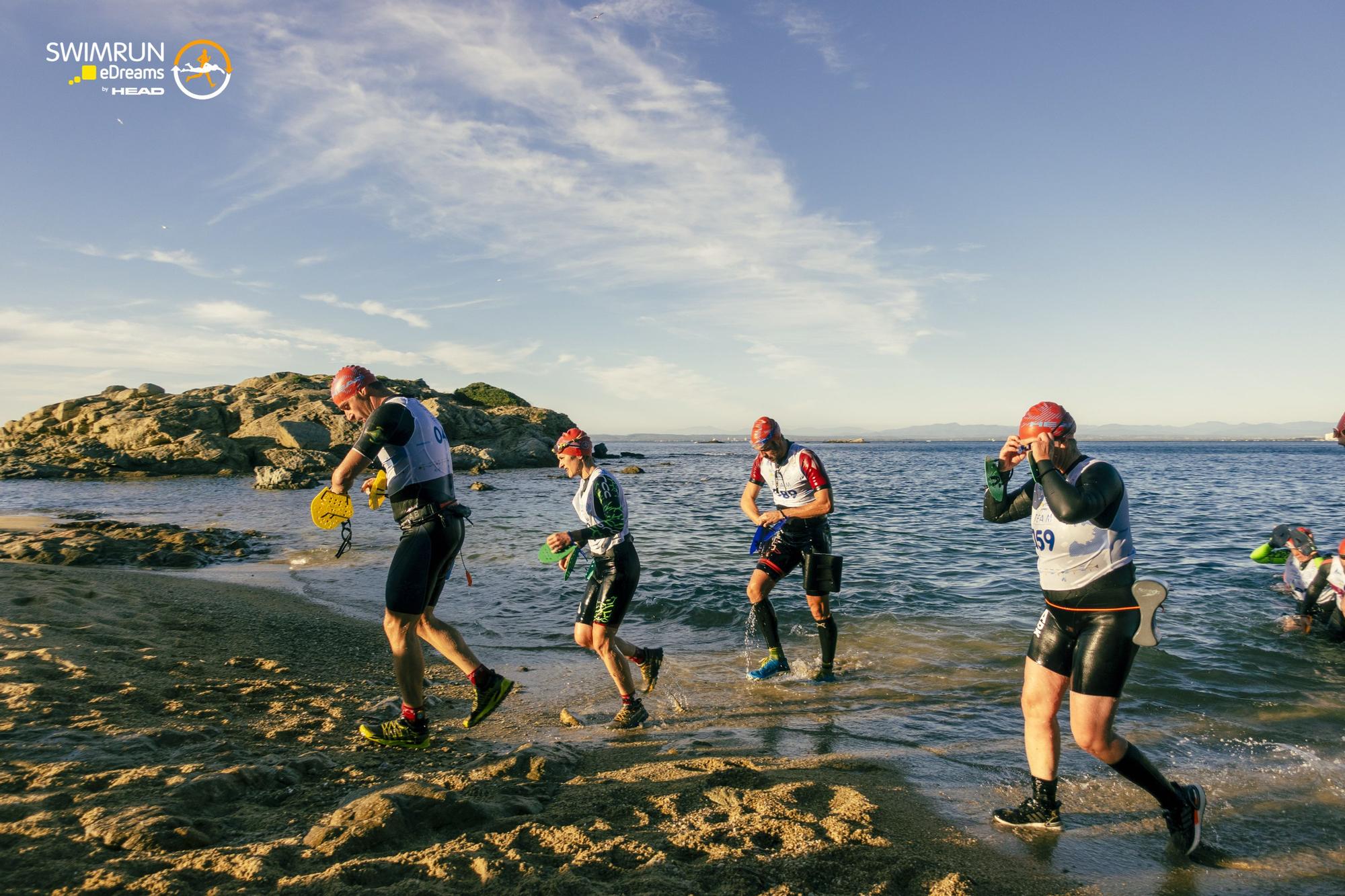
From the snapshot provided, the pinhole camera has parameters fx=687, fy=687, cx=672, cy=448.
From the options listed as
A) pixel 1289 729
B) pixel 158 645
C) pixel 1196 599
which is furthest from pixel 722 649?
pixel 1196 599

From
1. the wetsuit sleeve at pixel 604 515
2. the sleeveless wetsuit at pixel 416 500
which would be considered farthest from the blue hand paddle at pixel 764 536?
the sleeveless wetsuit at pixel 416 500

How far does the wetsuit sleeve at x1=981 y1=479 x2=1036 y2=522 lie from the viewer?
450 cm

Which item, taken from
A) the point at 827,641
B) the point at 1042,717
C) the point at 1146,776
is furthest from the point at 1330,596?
the point at 1042,717

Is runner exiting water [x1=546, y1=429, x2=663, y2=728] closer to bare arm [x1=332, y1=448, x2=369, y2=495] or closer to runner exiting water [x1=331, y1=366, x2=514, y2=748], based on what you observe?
runner exiting water [x1=331, y1=366, x2=514, y2=748]

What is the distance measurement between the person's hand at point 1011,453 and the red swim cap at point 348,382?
178 inches

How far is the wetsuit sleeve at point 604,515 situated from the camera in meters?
5.91

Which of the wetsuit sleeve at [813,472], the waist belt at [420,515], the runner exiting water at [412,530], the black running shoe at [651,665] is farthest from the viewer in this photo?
the wetsuit sleeve at [813,472]

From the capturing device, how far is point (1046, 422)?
3986 mm

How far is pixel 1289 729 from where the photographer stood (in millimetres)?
6043

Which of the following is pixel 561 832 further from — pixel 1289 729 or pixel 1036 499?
pixel 1289 729

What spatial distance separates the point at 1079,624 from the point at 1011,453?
1.06 meters

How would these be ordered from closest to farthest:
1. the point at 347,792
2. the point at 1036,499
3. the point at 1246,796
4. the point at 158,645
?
1. the point at 347,792
2. the point at 1036,499
3. the point at 1246,796
4. the point at 158,645

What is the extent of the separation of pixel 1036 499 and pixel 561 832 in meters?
3.43

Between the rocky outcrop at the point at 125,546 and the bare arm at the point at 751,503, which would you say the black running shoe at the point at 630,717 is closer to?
the bare arm at the point at 751,503
